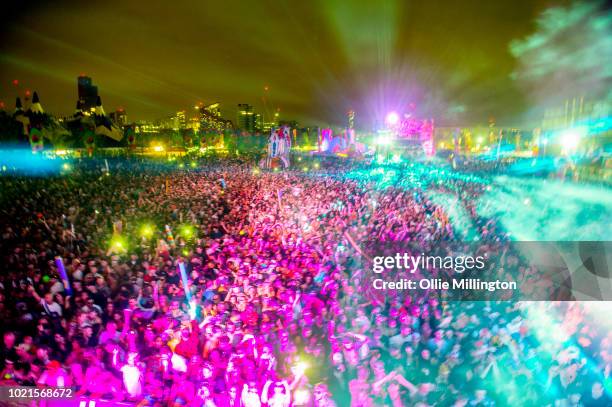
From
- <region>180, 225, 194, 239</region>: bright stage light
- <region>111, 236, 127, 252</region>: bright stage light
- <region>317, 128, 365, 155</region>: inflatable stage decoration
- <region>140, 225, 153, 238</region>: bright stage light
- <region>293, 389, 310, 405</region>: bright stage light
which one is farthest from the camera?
<region>317, 128, 365, 155</region>: inflatable stage decoration

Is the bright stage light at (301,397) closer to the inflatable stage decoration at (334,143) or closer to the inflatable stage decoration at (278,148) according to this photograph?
the inflatable stage decoration at (278,148)

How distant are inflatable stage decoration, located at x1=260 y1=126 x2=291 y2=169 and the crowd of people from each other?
13685 mm

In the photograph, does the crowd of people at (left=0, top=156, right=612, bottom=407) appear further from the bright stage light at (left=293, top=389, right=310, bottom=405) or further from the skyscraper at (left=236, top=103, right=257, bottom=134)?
the skyscraper at (left=236, top=103, right=257, bottom=134)

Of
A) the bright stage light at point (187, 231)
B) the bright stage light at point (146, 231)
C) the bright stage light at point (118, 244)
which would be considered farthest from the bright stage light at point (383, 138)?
the bright stage light at point (118, 244)

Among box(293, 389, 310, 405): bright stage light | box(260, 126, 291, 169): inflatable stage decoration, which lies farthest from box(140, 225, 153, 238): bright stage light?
box(260, 126, 291, 169): inflatable stage decoration

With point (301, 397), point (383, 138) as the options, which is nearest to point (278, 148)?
point (301, 397)

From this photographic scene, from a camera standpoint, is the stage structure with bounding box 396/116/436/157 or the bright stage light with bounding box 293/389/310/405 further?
the stage structure with bounding box 396/116/436/157

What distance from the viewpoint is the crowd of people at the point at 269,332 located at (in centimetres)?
390

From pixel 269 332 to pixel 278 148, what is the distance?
1830 centimetres

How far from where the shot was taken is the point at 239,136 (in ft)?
247

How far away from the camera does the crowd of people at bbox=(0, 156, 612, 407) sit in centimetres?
390

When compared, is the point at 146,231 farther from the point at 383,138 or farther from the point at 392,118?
the point at 392,118

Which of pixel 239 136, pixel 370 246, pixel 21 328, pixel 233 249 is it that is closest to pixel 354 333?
pixel 370 246

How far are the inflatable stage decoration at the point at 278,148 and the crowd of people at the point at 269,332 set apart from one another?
13.7 metres
